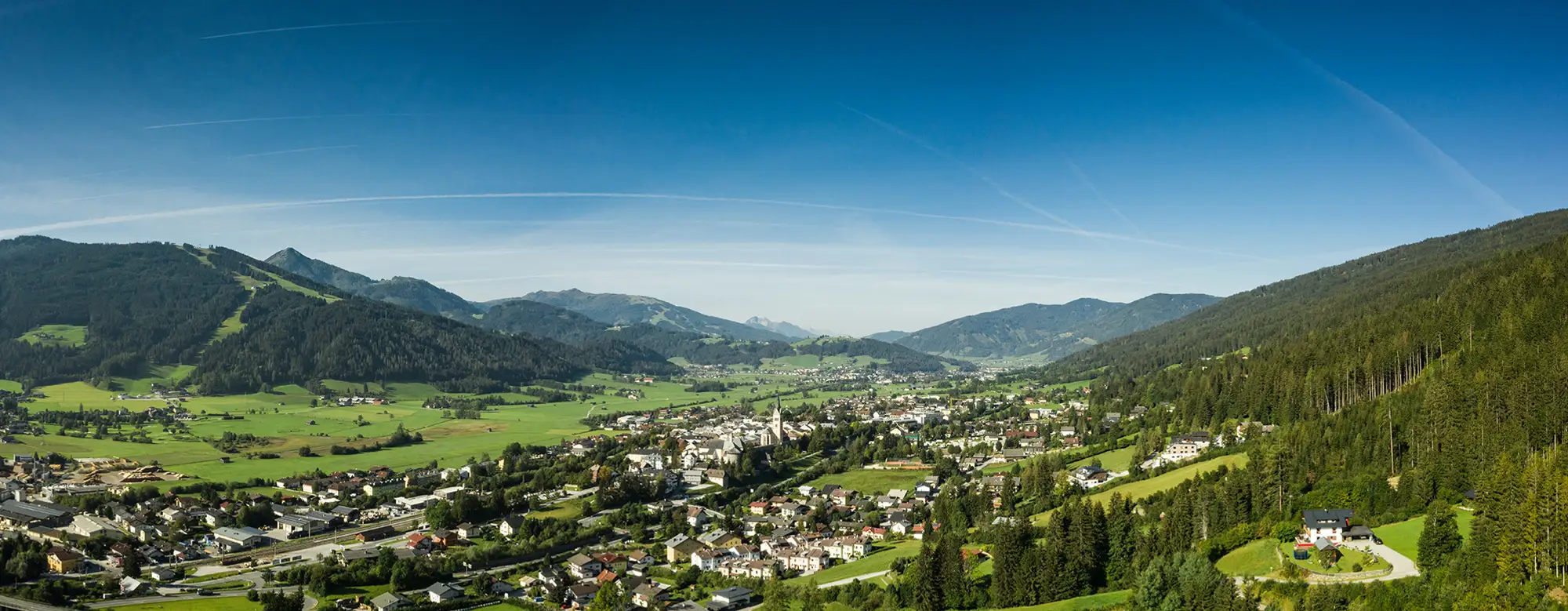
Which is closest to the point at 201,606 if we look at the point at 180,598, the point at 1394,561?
the point at 180,598

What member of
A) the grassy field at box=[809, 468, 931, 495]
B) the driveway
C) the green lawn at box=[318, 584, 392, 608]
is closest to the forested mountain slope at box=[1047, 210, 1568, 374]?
the grassy field at box=[809, 468, 931, 495]

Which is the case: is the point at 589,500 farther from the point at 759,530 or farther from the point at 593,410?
the point at 593,410

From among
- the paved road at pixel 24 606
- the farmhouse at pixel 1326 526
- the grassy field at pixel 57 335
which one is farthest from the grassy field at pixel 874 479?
the grassy field at pixel 57 335

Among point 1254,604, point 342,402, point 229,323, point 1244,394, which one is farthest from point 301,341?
point 1254,604

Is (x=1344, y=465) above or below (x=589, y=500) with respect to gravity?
above

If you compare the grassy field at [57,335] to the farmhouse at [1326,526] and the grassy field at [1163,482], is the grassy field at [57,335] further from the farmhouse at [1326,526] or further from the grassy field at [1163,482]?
the farmhouse at [1326,526]

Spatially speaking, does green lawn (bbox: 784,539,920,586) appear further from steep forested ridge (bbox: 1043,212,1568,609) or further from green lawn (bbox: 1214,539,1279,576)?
green lawn (bbox: 1214,539,1279,576)

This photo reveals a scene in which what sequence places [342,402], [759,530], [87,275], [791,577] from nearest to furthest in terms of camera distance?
[791,577], [759,530], [342,402], [87,275]
